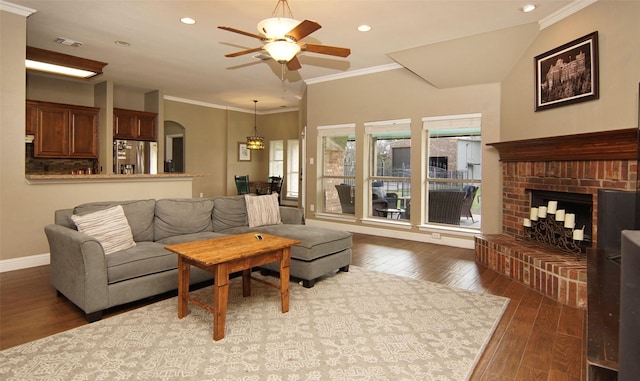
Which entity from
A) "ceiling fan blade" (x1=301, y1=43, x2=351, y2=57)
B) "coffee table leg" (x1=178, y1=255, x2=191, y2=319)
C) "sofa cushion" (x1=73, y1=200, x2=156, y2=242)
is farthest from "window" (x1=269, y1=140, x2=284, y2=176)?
"coffee table leg" (x1=178, y1=255, x2=191, y2=319)

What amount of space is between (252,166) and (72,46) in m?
5.85

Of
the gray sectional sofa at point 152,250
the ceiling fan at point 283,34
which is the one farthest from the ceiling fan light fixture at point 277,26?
the gray sectional sofa at point 152,250

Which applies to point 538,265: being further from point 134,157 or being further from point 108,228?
point 134,157

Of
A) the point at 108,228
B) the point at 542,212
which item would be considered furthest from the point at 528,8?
the point at 108,228

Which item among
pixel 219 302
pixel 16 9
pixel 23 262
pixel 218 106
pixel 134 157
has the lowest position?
pixel 23 262

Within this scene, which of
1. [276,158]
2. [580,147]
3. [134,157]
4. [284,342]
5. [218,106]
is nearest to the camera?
[284,342]

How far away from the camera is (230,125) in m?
10.0

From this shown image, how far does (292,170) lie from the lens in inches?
412

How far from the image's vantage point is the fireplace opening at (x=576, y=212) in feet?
11.8

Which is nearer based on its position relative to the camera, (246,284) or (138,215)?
(246,284)

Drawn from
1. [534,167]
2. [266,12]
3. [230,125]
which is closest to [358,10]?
[266,12]

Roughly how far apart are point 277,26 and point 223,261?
189 cm

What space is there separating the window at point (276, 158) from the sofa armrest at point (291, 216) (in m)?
6.07

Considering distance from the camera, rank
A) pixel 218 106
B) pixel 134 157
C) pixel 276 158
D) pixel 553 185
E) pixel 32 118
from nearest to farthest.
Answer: pixel 553 185, pixel 32 118, pixel 134 157, pixel 218 106, pixel 276 158
